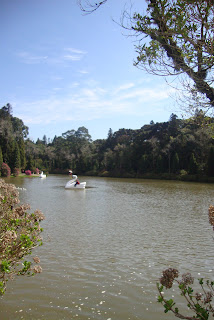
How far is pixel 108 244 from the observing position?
311 inches

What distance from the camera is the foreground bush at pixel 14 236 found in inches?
115

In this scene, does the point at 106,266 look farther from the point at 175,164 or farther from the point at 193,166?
the point at 175,164

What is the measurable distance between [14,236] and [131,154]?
189 ft

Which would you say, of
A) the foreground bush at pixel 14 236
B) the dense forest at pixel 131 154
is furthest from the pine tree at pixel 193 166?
the foreground bush at pixel 14 236

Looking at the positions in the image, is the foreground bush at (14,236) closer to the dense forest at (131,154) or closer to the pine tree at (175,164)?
the dense forest at (131,154)

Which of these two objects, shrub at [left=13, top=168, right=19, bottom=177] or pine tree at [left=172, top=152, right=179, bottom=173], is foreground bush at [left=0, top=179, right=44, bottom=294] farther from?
pine tree at [left=172, top=152, right=179, bottom=173]

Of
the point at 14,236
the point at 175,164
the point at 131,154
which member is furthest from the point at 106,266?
the point at 131,154

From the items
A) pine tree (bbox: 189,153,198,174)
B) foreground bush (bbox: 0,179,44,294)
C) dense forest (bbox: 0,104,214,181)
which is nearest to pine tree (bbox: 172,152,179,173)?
dense forest (bbox: 0,104,214,181)

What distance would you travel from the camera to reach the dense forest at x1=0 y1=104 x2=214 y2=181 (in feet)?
156

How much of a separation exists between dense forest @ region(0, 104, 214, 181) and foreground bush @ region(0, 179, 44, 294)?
1287 inches

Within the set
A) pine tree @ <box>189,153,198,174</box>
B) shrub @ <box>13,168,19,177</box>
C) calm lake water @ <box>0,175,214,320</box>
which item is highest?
pine tree @ <box>189,153,198,174</box>

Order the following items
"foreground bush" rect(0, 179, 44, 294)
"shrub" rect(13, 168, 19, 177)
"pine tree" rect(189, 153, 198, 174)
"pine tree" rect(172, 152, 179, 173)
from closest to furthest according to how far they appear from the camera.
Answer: "foreground bush" rect(0, 179, 44, 294) < "pine tree" rect(189, 153, 198, 174) < "shrub" rect(13, 168, 19, 177) < "pine tree" rect(172, 152, 179, 173)

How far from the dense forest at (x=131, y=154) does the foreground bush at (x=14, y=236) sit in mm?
32686

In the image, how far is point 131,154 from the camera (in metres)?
60.1
